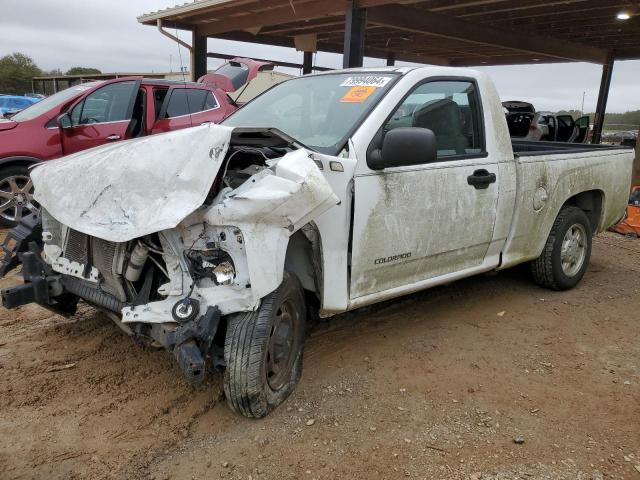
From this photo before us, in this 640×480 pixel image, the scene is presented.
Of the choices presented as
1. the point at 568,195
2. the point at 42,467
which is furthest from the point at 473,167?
the point at 42,467

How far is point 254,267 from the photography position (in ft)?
8.05

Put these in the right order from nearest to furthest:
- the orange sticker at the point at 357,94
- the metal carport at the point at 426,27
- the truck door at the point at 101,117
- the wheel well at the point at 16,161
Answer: the orange sticker at the point at 357,94 < the wheel well at the point at 16,161 < the truck door at the point at 101,117 < the metal carport at the point at 426,27

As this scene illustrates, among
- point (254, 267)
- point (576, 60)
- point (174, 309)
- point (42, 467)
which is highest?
point (576, 60)

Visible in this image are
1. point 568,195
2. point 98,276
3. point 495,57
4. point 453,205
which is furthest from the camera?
point 495,57

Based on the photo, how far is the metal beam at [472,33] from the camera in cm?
891

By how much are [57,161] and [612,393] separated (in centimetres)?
358

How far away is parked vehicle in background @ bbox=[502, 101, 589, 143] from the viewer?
1193 cm

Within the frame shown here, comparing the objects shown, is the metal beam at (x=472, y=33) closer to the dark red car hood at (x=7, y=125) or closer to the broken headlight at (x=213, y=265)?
the dark red car hood at (x=7, y=125)

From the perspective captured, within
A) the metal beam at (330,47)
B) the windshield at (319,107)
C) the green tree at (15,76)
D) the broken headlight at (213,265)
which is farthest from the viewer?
the green tree at (15,76)

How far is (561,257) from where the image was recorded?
4879 mm

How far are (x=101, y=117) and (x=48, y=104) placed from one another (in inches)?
27.3

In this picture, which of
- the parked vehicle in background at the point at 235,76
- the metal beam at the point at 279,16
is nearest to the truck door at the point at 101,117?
the parked vehicle in background at the point at 235,76

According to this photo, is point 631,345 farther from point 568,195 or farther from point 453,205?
point 453,205

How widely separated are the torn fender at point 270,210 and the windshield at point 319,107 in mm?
610
